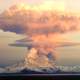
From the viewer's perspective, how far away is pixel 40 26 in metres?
2.67

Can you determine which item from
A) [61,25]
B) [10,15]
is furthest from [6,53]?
[61,25]

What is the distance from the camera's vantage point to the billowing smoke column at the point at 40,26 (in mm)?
2662

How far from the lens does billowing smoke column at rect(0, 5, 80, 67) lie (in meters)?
2.66

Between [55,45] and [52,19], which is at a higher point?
[52,19]

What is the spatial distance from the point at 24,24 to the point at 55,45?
0.84 feet

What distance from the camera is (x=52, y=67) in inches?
105

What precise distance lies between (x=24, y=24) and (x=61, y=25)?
25 centimetres

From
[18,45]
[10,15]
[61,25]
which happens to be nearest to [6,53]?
[18,45]

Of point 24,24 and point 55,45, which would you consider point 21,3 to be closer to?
point 24,24

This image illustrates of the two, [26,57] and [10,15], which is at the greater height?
[10,15]

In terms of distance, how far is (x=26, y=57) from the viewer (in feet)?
8.73

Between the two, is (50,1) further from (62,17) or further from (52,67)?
(52,67)
